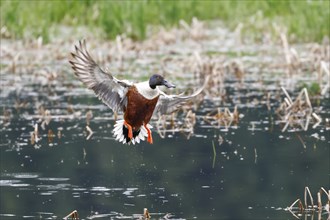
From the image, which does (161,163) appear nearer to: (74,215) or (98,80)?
(98,80)

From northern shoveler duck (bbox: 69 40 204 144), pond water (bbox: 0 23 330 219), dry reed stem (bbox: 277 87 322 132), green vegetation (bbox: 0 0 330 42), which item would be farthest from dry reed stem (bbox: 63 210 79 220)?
green vegetation (bbox: 0 0 330 42)

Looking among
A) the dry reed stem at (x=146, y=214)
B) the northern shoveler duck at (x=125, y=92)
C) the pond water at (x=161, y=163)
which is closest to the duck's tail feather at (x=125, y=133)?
the northern shoveler duck at (x=125, y=92)

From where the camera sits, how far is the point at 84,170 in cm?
921

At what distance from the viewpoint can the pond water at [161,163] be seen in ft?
25.6

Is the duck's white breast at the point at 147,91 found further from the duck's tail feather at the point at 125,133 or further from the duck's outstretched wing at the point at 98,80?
the duck's tail feather at the point at 125,133

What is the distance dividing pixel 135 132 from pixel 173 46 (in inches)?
361

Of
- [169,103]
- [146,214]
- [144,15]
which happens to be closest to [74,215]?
[146,214]

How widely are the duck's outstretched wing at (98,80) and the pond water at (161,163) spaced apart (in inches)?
29.0

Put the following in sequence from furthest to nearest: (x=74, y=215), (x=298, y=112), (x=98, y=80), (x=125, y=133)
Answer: (x=298, y=112) < (x=125, y=133) < (x=98, y=80) < (x=74, y=215)

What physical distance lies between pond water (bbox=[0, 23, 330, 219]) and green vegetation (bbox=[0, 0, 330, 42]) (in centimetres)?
387

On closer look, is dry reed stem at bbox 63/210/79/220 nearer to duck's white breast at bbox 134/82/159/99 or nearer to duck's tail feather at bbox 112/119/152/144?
duck's white breast at bbox 134/82/159/99

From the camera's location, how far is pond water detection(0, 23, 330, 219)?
25.6 feet

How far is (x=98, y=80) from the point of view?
330 inches

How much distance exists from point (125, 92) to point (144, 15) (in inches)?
376
